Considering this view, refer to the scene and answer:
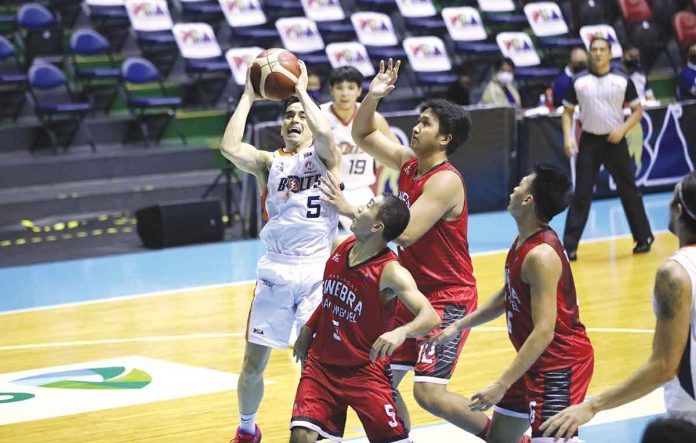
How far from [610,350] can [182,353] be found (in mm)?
3173

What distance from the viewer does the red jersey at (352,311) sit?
541 centimetres

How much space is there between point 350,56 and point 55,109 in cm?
449

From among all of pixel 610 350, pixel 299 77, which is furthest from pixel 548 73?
pixel 299 77

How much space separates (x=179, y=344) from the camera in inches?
375

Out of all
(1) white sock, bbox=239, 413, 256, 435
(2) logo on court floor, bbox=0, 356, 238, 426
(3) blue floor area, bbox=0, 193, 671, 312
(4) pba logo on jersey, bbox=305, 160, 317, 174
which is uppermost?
(4) pba logo on jersey, bbox=305, 160, 317, 174

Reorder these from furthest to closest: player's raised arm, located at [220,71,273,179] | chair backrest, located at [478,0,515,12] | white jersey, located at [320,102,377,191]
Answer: chair backrest, located at [478,0,515,12], white jersey, located at [320,102,377,191], player's raised arm, located at [220,71,273,179]

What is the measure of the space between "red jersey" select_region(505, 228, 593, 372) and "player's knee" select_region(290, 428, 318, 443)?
38.6 inches

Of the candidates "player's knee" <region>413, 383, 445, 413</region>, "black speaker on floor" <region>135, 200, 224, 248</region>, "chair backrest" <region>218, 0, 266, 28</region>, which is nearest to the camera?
"player's knee" <region>413, 383, 445, 413</region>

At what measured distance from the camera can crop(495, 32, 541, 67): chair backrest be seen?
20.0 meters

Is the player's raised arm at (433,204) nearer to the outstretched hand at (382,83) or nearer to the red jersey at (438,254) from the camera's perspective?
the red jersey at (438,254)

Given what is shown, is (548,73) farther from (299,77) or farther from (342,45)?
(299,77)

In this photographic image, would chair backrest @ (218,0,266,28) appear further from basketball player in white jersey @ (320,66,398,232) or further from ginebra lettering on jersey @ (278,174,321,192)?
ginebra lettering on jersey @ (278,174,321,192)

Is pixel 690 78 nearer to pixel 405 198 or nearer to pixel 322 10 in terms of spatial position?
pixel 322 10

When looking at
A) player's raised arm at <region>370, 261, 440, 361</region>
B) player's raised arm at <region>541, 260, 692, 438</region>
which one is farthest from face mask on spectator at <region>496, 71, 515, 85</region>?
player's raised arm at <region>541, 260, 692, 438</region>
